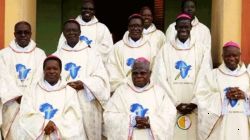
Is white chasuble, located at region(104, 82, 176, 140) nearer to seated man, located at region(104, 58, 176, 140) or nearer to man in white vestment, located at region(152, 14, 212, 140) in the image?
seated man, located at region(104, 58, 176, 140)

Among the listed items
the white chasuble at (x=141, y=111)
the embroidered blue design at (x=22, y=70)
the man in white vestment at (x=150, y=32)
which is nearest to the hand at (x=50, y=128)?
the white chasuble at (x=141, y=111)

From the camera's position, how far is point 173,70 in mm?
9938

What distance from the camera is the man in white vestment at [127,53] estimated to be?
10203mm

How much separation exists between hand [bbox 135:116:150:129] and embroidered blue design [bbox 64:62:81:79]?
1525 millimetres

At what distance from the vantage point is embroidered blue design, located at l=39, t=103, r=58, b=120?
8703 millimetres

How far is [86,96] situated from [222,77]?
1986 mm

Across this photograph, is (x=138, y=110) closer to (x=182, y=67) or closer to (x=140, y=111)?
(x=140, y=111)

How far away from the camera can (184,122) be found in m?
9.77

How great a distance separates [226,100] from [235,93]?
18 cm

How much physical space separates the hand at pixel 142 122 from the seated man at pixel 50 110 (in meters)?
0.82

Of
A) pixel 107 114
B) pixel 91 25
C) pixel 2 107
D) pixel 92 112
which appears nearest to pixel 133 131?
pixel 107 114

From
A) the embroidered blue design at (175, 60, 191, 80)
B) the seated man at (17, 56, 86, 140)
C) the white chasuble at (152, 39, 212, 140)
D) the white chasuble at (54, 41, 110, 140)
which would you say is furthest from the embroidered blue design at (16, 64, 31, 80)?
the embroidered blue design at (175, 60, 191, 80)

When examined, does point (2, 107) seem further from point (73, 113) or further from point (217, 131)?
point (217, 131)

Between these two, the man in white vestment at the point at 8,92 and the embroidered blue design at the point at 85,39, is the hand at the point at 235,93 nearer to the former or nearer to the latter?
the embroidered blue design at the point at 85,39
